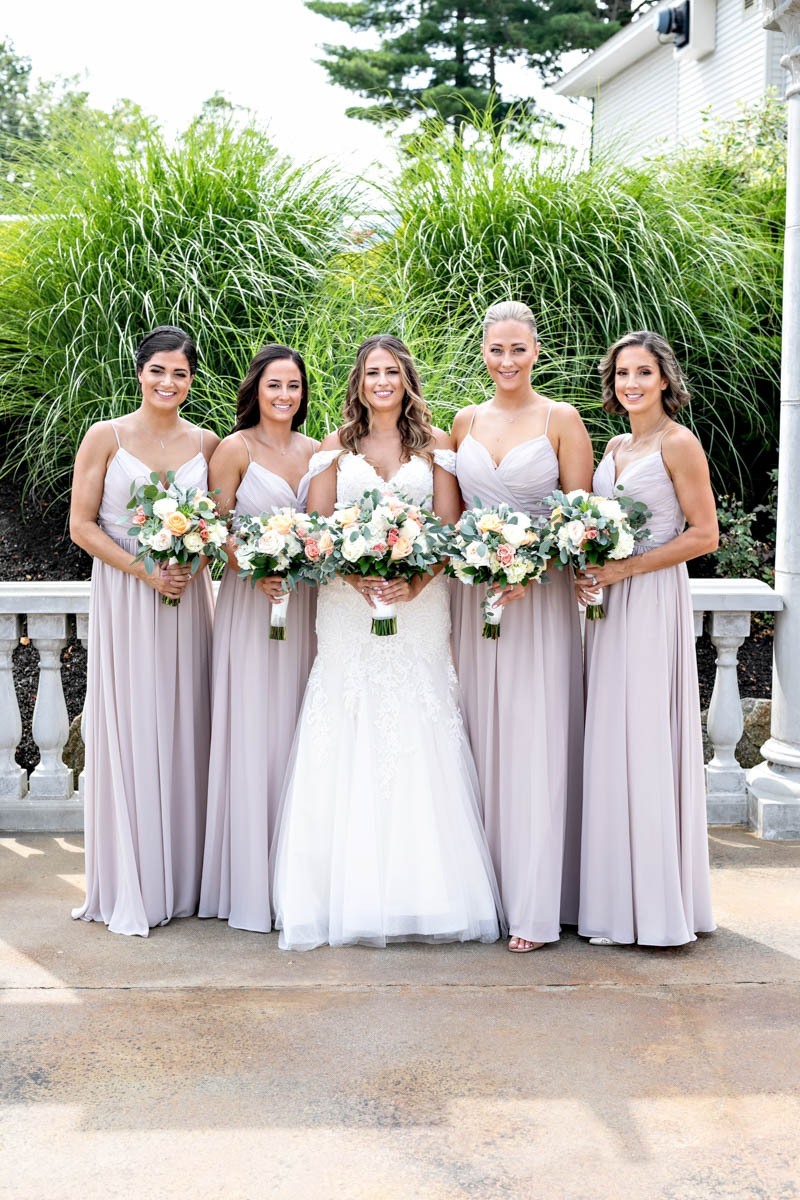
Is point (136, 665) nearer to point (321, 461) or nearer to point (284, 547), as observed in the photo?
point (284, 547)

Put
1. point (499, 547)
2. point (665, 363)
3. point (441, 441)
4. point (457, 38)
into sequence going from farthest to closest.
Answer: point (457, 38)
point (441, 441)
point (665, 363)
point (499, 547)

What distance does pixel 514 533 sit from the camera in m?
4.06

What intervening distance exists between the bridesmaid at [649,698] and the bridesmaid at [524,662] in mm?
127

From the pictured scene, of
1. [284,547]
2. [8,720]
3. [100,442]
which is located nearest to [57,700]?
[8,720]

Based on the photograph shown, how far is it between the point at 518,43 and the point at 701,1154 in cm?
2907

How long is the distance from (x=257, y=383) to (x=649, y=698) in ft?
6.15

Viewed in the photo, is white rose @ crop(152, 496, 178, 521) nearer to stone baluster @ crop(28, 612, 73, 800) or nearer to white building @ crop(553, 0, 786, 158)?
stone baluster @ crop(28, 612, 73, 800)

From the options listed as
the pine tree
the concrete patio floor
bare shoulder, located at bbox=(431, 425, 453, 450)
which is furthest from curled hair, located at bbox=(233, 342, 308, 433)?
the pine tree

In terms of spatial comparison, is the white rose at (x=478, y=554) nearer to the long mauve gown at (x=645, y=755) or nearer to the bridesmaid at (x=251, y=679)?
the long mauve gown at (x=645, y=755)

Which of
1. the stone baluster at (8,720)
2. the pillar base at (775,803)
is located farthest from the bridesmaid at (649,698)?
the stone baluster at (8,720)

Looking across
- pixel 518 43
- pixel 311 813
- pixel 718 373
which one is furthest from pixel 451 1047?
pixel 518 43

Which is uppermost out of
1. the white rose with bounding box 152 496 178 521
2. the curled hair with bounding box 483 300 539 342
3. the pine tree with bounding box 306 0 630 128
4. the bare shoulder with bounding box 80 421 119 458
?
the pine tree with bounding box 306 0 630 128

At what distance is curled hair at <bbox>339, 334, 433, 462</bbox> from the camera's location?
4391mm

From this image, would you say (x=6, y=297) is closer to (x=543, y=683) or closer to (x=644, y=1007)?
(x=543, y=683)
